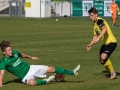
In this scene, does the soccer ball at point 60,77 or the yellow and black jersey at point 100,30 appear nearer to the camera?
the soccer ball at point 60,77

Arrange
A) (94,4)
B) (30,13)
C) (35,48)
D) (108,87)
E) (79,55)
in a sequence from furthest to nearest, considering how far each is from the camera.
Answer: (30,13)
(94,4)
(35,48)
(79,55)
(108,87)

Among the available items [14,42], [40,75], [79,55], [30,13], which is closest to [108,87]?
[40,75]

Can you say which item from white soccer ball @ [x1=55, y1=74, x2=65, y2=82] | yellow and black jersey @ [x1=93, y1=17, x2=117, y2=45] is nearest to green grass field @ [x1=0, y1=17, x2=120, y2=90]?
white soccer ball @ [x1=55, y1=74, x2=65, y2=82]

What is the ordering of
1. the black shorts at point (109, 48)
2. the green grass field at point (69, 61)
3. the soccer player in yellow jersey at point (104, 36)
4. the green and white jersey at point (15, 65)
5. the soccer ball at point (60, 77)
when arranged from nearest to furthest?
the green grass field at point (69, 61) < the green and white jersey at point (15, 65) < the soccer ball at point (60, 77) < the soccer player in yellow jersey at point (104, 36) < the black shorts at point (109, 48)

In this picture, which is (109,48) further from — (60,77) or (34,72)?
(34,72)

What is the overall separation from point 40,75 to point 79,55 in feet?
20.3

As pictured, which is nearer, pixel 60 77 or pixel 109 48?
pixel 60 77

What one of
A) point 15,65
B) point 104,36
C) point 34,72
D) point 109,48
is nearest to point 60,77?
point 34,72

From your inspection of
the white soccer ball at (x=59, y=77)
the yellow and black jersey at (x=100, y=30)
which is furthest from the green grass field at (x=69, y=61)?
the yellow and black jersey at (x=100, y=30)

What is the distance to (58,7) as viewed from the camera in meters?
66.6

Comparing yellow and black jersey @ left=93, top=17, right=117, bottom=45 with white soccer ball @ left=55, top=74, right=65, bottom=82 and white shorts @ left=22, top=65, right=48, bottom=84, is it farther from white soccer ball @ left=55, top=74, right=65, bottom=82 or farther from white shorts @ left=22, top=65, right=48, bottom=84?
white shorts @ left=22, top=65, right=48, bottom=84

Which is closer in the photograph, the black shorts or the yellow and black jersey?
the yellow and black jersey

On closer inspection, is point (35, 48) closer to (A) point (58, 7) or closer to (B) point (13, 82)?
(B) point (13, 82)

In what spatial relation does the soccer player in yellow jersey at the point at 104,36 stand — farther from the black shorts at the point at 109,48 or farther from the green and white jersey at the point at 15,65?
the green and white jersey at the point at 15,65
